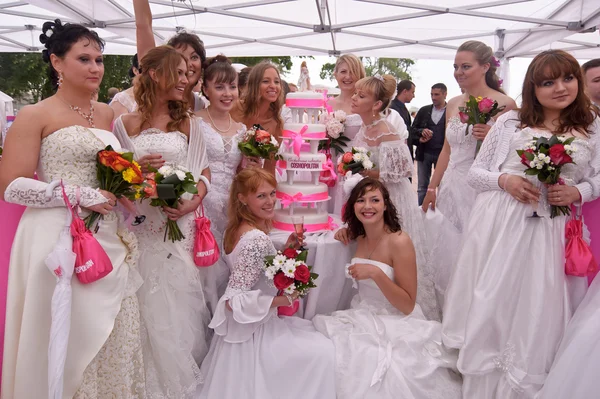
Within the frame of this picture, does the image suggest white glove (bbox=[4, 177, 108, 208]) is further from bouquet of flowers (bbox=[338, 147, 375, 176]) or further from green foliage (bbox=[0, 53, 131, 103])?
green foliage (bbox=[0, 53, 131, 103])

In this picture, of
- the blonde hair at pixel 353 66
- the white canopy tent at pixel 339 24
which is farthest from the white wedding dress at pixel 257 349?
the white canopy tent at pixel 339 24

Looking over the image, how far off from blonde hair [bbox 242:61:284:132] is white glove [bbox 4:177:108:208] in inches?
82.5

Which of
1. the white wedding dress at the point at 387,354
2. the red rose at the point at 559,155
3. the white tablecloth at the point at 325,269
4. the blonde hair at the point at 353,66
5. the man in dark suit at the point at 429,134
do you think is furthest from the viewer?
the man in dark suit at the point at 429,134

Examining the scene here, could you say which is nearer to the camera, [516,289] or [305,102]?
[516,289]

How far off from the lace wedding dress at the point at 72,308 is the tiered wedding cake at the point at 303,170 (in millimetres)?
1422

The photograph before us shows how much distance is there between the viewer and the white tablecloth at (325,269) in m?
3.61

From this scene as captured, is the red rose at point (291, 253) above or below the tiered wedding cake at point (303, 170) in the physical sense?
below

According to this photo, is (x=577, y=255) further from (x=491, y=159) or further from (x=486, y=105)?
(x=486, y=105)

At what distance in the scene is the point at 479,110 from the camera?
12.8 ft

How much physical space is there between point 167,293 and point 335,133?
2.07m

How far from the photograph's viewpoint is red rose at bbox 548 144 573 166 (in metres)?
2.72

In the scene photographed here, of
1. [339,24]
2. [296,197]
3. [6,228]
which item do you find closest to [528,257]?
[296,197]

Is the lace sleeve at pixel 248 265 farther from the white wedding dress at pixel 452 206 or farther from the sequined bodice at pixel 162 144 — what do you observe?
the white wedding dress at pixel 452 206

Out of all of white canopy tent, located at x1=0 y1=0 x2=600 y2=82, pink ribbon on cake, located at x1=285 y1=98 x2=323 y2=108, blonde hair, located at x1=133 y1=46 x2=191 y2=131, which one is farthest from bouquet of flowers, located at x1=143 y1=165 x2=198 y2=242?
white canopy tent, located at x1=0 y1=0 x2=600 y2=82
